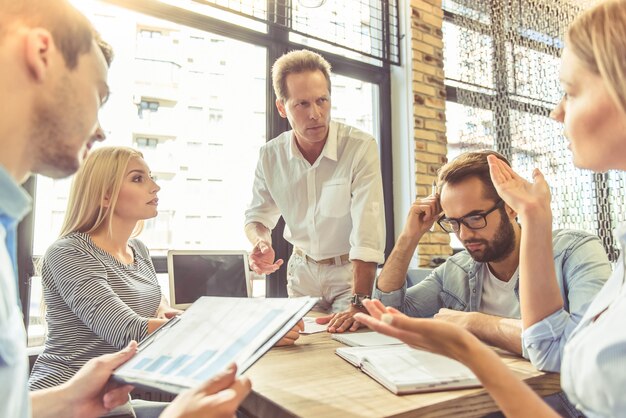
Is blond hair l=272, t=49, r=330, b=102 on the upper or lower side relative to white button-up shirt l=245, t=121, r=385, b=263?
upper

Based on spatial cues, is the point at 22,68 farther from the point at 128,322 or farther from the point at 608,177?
the point at 608,177

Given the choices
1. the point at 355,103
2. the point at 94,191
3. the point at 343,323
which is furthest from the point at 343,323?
the point at 355,103

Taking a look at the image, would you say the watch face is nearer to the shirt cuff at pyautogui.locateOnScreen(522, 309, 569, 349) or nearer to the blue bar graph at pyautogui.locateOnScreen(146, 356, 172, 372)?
the shirt cuff at pyautogui.locateOnScreen(522, 309, 569, 349)

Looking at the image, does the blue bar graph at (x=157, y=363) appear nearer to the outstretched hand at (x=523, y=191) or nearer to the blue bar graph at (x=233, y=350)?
the blue bar graph at (x=233, y=350)

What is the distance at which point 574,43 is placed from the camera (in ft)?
2.53

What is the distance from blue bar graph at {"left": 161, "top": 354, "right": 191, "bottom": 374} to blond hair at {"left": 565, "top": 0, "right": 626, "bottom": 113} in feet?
2.53

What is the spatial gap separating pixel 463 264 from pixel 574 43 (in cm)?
98

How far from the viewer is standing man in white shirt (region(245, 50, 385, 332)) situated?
2.05 m

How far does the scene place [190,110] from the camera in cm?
271

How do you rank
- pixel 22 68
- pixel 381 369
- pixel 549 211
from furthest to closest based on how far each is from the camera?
pixel 549 211, pixel 381 369, pixel 22 68

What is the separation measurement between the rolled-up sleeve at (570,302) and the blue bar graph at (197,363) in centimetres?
69

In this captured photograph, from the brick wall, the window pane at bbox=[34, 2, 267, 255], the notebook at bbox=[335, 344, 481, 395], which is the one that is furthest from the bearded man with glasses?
the brick wall

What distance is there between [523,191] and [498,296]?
1.55 feet

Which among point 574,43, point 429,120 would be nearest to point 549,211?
point 574,43
